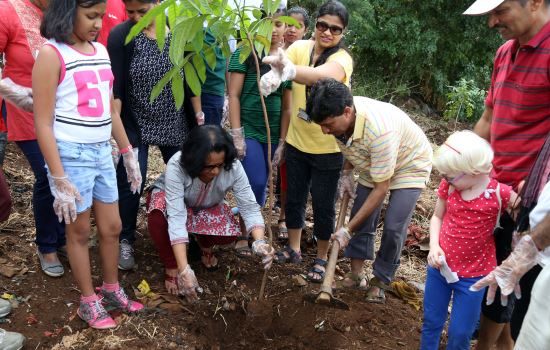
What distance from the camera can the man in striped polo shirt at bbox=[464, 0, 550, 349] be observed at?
1.94 m

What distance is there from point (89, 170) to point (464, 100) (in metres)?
6.24

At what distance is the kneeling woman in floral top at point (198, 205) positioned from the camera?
2578 millimetres

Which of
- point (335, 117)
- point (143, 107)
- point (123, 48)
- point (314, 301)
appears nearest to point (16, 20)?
point (123, 48)

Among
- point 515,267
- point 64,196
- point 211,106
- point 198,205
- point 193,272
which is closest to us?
point 515,267

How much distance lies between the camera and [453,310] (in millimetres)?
2178

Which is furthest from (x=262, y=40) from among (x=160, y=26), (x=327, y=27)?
(x=327, y=27)

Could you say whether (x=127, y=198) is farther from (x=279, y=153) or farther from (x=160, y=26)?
(x=160, y=26)

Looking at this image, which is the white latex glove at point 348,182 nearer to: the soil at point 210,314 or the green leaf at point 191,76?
the soil at point 210,314

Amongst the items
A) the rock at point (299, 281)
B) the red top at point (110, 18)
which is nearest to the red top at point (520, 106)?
the rock at point (299, 281)

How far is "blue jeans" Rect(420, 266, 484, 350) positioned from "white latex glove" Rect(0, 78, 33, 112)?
2.09m

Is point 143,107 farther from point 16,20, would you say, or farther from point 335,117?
point 335,117

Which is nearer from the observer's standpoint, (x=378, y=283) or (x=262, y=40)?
(x=262, y=40)

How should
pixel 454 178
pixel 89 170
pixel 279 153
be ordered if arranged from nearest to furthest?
pixel 454 178 < pixel 89 170 < pixel 279 153

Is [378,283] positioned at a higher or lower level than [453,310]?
lower
